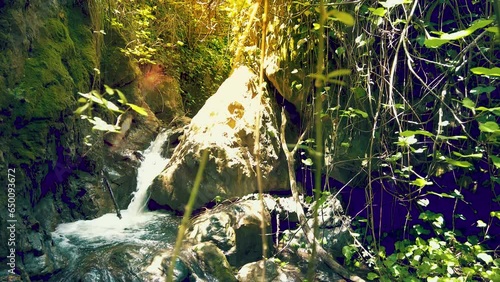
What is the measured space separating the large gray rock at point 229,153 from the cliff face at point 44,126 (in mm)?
913

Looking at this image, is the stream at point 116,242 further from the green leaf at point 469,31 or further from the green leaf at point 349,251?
the green leaf at point 469,31

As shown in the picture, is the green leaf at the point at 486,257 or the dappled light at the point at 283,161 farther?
the dappled light at the point at 283,161

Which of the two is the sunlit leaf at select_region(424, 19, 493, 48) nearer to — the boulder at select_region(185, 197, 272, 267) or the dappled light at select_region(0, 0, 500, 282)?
the dappled light at select_region(0, 0, 500, 282)

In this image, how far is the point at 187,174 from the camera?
403 centimetres

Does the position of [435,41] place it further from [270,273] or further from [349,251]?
[270,273]

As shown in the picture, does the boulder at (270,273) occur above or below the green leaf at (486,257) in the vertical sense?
below

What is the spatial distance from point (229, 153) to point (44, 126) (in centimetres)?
177

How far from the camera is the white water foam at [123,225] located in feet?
11.3

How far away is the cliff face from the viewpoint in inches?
106

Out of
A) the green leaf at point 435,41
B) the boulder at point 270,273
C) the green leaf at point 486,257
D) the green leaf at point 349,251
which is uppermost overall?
the green leaf at point 435,41

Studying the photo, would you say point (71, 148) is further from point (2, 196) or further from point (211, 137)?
point (211, 137)

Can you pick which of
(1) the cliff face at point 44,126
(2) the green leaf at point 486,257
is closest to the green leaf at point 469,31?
(2) the green leaf at point 486,257

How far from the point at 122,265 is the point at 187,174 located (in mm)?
1409

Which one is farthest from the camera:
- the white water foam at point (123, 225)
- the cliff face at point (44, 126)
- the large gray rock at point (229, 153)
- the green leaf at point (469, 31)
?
the large gray rock at point (229, 153)
